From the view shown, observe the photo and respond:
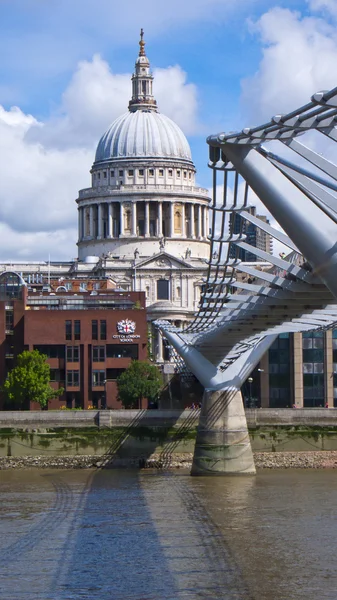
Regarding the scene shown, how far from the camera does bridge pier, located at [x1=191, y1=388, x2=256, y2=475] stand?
188ft

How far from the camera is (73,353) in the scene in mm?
77812

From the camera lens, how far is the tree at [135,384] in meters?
75.9

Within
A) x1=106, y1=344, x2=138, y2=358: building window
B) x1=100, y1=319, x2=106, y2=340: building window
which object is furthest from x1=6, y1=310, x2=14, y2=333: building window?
x1=106, y1=344, x2=138, y2=358: building window

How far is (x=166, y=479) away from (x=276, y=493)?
716cm

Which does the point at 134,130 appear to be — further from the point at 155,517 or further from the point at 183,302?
the point at 155,517

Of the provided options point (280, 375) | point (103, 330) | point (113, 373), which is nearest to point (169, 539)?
point (280, 375)

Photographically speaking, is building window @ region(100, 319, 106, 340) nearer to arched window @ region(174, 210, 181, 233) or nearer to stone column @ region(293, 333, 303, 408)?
stone column @ region(293, 333, 303, 408)

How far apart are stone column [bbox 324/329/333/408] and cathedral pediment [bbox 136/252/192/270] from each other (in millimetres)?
55295

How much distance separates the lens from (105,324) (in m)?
78.4

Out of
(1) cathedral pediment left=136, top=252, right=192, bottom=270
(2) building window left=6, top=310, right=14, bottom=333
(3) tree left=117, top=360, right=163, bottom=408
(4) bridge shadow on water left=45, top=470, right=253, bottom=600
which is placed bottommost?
(4) bridge shadow on water left=45, top=470, right=253, bottom=600

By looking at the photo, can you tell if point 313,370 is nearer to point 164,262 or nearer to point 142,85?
point 164,262

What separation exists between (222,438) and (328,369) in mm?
18182

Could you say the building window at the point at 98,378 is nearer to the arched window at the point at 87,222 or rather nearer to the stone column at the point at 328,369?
the stone column at the point at 328,369

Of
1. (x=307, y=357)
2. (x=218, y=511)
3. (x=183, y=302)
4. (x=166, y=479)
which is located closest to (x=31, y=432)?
(x=166, y=479)
